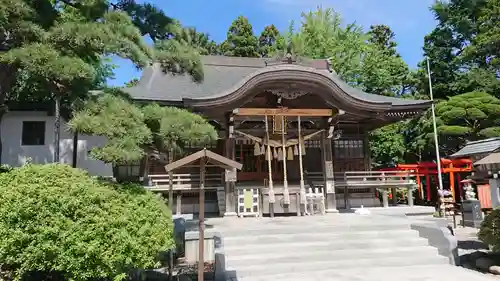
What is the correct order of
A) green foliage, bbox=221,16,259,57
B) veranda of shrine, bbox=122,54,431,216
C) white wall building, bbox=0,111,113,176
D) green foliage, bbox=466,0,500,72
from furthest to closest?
green foliage, bbox=221,16,259,57
green foliage, bbox=466,0,500,72
white wall building, bbox=0,111,113,176
veranda of shrine, bbox=122,54,431,216

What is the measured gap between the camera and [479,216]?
12.3 metres

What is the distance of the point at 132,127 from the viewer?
4961 mm

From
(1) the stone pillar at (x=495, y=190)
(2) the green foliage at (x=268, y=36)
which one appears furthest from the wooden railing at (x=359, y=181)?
(2) the green foliage at (x=268, y=36)

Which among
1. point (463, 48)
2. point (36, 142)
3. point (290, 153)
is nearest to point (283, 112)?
point (290, 153)

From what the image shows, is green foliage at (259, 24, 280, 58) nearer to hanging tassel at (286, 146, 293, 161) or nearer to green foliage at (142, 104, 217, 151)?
hanging tassel at (286, 146, 293, 161)

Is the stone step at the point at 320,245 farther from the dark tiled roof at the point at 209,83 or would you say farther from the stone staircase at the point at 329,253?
the dark tiled roof at the point at 209,83

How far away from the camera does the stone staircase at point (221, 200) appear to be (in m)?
11.1

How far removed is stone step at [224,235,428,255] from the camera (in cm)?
653

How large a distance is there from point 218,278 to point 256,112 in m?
6.03

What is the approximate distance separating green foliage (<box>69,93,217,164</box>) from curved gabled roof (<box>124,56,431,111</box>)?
5.72 ft

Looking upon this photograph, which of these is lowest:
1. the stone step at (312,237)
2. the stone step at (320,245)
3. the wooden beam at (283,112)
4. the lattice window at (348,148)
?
the stone step at (320,245)

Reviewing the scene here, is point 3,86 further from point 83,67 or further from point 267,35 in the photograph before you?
point 267,35

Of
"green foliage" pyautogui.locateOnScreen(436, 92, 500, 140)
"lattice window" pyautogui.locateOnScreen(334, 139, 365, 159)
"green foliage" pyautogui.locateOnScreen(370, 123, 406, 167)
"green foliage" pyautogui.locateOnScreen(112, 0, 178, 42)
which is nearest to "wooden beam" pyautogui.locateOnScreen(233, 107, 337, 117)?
"lattice window" pyautogui.locateOnScreen(334, 139, 365, 159)

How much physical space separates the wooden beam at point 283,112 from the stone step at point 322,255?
502 cm
